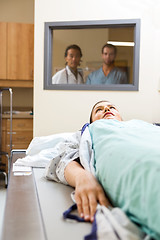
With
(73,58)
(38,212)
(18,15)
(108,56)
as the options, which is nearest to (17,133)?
(73,58)

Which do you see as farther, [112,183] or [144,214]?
[112,183]

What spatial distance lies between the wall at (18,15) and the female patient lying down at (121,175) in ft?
10.6

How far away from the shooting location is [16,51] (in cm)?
399

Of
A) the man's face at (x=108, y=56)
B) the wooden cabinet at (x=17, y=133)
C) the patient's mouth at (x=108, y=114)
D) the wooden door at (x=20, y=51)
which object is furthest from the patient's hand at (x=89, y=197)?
the wooden door at (x=20, y=51)

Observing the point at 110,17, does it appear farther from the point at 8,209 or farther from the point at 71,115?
the point at 8,209

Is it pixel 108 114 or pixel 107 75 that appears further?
pixel 107 75

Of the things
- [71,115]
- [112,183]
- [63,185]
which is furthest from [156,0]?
[112,183]

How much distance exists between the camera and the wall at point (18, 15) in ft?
15.1

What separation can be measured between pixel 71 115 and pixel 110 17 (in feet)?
3.57

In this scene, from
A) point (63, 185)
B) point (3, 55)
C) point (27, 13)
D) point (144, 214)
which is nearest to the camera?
point (144, 214)

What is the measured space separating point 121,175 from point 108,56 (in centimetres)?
280

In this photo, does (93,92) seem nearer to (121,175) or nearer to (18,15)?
(121,175)

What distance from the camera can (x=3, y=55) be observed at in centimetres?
400

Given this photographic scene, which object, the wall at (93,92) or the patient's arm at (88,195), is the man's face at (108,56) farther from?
the patient's arm at (88,195)
